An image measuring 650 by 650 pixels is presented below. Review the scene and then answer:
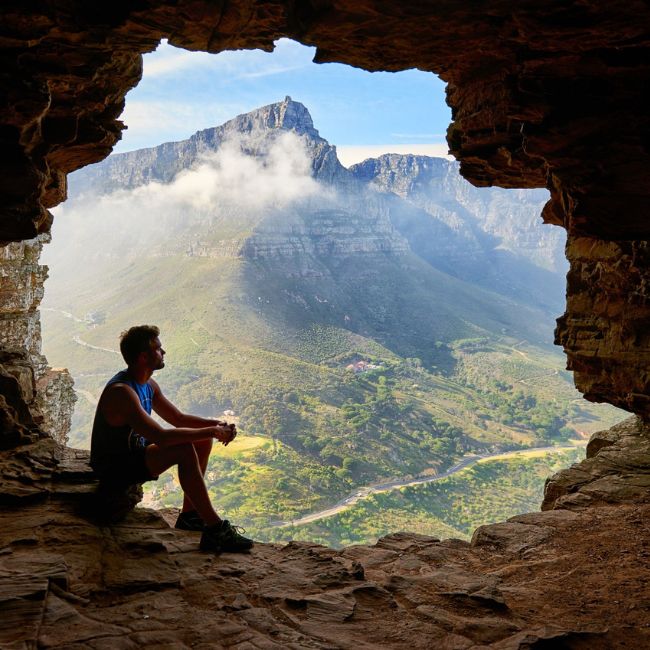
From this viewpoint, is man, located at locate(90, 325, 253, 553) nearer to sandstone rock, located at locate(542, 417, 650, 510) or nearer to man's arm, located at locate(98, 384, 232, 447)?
man's arm, located at locate(98, 384, 232, 447)

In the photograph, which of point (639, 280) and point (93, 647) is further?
point (639, 280)

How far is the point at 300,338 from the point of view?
267ft

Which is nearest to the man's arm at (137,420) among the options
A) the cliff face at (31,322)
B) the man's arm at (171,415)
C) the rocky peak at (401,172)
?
the man's arm at (171,415)

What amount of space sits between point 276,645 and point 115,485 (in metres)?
3.27

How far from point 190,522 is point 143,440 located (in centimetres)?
142

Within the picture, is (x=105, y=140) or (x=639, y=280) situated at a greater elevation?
(x=105, y=140)

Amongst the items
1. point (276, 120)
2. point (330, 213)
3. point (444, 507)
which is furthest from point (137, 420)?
point (276, 120)

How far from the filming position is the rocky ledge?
491 cm

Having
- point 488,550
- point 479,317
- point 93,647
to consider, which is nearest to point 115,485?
point 93,647

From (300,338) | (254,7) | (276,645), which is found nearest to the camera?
(276,645)

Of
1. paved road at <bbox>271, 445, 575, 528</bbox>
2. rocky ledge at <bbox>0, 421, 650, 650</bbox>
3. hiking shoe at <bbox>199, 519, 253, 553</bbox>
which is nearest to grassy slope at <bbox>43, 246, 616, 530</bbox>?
paved road at <bbox>271, 445, 575, 528</bbox>

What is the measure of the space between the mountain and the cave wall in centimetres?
3433

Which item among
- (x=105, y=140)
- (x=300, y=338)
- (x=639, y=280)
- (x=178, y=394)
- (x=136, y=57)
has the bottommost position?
(x=178, y=394)

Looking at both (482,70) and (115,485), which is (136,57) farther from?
(115,485)
